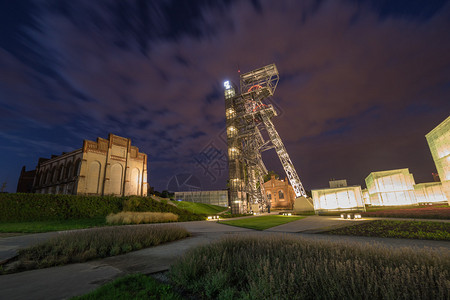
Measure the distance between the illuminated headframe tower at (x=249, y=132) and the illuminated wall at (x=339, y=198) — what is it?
13.9m

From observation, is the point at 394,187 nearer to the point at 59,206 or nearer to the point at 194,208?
the point at 194,208

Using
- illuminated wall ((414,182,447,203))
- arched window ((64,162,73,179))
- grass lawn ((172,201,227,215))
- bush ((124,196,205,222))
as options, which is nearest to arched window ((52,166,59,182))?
arched window ((64,162,73,179))

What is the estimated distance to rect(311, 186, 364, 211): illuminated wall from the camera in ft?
64.9

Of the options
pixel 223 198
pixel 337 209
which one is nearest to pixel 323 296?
pixel 337 209

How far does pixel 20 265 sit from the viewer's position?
14.9 ft

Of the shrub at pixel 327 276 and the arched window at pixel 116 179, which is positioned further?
the arched window at pixel 116 179

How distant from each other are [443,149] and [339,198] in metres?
9.46

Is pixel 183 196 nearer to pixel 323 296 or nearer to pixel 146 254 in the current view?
pixel 146 254

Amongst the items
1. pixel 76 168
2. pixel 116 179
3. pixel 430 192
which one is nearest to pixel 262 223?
pixel 430 192

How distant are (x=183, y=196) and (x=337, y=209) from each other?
5208cm

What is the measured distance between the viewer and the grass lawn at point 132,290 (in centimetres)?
284

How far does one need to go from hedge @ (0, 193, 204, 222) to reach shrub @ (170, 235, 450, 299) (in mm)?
19072

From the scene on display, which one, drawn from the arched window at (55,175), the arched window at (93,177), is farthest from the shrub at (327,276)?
the arched window at (55,175)

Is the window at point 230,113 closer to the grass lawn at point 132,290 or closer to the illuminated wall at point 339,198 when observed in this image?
the illuminated wall at point 339,198
